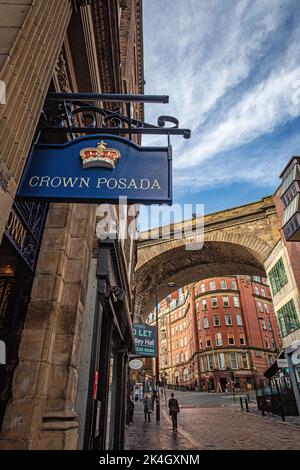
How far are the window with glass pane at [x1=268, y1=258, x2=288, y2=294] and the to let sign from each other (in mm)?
9100

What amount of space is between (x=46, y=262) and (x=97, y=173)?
145cm

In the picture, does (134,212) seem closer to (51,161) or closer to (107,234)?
(107,234)

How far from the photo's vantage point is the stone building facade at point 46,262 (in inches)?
88.0

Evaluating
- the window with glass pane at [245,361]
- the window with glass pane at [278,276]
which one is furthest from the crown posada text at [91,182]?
the window with glass pane at [245,361]

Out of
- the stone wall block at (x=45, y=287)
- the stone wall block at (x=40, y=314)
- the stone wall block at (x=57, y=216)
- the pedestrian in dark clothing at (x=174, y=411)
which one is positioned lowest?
the pedestrian in dark clothing at (x=174, y=411)

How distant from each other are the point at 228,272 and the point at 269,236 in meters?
6.05

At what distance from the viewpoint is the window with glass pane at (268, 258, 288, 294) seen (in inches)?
694

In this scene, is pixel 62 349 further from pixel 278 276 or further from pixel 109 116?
pixel 278 276

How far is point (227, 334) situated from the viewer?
164 feet

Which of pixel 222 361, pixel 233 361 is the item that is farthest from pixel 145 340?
pixel 233 361

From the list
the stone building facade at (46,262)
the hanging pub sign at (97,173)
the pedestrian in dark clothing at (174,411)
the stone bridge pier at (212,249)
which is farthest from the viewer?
the stone bridge pier at (212,249)

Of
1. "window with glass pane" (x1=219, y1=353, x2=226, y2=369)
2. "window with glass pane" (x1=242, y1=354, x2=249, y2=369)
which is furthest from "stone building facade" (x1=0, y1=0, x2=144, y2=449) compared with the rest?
"window with glass pane" (x1=242, y1=354, x2=249, y2=369)

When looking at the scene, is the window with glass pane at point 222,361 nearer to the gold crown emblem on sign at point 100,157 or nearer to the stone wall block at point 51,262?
the stone wall block at point 51,262

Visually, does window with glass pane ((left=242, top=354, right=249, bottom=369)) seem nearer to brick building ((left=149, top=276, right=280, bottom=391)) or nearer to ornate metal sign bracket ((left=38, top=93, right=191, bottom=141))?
brick building ((left=149, top=276, right=280, bottom=391))
